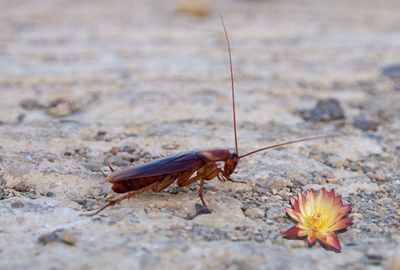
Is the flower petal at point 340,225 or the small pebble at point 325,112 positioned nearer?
the flower petal at point 340,225

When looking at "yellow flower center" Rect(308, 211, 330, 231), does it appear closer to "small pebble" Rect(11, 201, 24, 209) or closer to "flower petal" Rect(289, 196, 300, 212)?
"flower petal" Rect(289, 196, 300, 212)

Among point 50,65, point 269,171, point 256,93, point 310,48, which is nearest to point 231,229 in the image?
point 269,171

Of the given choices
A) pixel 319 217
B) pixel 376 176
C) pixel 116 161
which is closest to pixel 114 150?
pixel 116 161

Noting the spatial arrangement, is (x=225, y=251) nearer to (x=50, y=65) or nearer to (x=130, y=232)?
(x=130, y=232)

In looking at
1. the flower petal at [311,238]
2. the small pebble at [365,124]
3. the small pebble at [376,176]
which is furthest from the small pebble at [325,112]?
the flower petal at [311,238]

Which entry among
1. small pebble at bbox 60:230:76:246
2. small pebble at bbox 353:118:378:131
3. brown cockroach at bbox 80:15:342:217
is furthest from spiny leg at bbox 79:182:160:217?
small pebble at bbox 353:118:378:131

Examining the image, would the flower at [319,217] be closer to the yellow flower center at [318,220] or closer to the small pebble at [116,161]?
the yellow flower center at [318,220]
